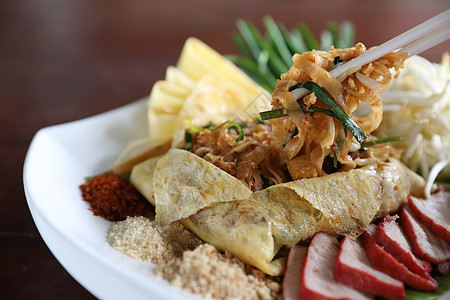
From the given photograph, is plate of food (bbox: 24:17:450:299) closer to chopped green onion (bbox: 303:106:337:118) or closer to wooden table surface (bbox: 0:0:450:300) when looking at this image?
chopped green onion (bbox: 303:106:337:118)

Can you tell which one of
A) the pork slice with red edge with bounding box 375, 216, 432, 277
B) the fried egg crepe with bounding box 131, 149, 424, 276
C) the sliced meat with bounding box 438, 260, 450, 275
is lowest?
the sliced meat with bounding box 438, 260, 450, 275

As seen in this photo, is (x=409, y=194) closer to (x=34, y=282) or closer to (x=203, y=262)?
(x=203, y=262)

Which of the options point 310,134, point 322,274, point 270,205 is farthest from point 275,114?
point 322,274

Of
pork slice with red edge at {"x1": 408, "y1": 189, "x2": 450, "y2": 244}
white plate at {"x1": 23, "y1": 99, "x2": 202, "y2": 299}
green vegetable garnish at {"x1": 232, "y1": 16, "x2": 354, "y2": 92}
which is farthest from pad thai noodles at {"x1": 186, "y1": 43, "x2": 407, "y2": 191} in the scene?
green vegetable garnish at {"x1": 232, "y1": 16, "x2": 354, "y2": 92}

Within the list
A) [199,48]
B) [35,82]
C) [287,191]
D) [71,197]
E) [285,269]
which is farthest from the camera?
[35,82]

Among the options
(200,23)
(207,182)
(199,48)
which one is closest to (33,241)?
(207,182)

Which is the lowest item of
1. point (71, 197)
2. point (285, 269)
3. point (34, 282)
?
point (285, 269)

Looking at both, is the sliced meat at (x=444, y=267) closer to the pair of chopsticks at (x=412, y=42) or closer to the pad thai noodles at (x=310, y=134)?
the pad thai noodles at (x=310, y=134)
